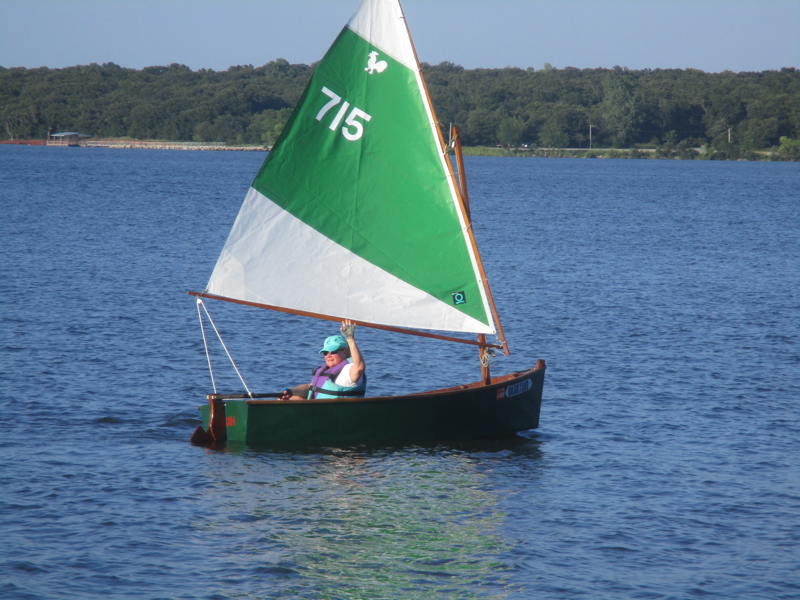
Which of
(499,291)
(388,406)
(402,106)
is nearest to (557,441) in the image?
(388,406)

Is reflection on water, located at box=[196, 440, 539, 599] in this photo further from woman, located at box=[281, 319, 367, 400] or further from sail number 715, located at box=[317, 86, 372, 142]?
sail number 715, located at box=[317, 86, 372, 142]

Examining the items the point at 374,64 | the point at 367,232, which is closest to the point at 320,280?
the point at 367,232

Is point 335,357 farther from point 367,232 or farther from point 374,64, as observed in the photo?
point 374,64

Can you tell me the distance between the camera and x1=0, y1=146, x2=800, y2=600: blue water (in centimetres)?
1510

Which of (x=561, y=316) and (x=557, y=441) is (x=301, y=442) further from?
(x=561, y=316)

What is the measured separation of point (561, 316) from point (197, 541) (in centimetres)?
2319

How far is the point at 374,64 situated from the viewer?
20.1 metres

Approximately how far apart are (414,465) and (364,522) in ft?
9.36

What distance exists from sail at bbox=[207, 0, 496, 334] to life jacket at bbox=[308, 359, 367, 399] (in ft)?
3.24

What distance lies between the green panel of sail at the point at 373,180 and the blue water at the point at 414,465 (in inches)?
127

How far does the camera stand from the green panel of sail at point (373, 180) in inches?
798

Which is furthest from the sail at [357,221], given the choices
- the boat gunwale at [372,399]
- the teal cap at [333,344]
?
the boat gunwale at [372,399]

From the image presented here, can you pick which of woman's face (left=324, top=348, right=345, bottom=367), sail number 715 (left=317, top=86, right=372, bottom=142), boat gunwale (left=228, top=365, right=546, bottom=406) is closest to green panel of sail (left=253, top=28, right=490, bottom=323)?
sail number 715 (left=317, top=86, right=372, bottom=142)

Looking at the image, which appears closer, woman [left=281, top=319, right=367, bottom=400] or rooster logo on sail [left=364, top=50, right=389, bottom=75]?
woman [left=281, top=319, right=367, bottom=400]
